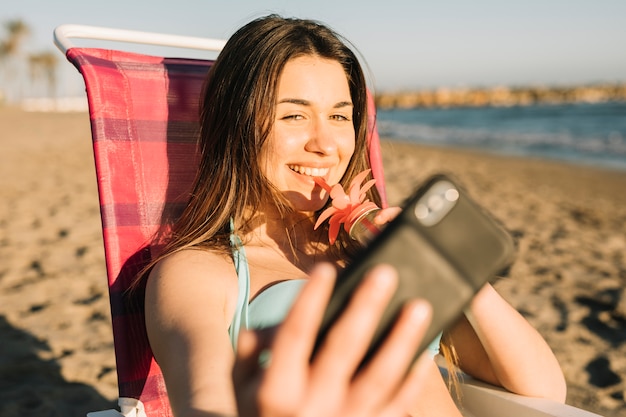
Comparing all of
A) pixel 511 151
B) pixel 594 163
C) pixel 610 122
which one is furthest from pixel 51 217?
pixel 610 122

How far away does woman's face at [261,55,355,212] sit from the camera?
5.24ft

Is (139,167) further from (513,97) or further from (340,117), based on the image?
(513,97)

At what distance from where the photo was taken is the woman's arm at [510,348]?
4.70ft

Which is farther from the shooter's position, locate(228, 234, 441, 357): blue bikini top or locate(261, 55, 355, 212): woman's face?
locate(261, 55, 355, 212): woman's face

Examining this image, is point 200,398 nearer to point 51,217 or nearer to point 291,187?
point 291,187

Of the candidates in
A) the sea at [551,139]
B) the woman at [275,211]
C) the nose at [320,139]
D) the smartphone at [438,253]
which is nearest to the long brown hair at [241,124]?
the woman at [275,211]

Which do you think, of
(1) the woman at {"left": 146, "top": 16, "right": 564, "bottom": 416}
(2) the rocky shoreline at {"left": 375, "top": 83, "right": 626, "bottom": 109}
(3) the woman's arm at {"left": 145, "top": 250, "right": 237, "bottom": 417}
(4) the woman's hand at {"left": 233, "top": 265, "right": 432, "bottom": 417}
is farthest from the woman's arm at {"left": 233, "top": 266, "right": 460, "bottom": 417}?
(2) the rocky shoreline at {"left": 375, "top": 83, "right": 626, "bottom": 109}

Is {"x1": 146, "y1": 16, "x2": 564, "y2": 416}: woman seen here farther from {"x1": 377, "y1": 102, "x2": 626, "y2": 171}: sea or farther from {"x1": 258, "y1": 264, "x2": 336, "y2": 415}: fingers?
{"x1": 377, "y1": 102, "x2": 626, "y2": 171}: sea

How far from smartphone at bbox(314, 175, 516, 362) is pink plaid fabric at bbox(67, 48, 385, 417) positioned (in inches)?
46.6

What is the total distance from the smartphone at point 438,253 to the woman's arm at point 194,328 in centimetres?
41

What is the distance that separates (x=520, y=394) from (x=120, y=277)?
114cm

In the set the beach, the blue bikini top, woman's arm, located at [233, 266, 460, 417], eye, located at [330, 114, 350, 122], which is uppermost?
eye, located at [330, 114, 350, 122]

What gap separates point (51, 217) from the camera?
17.6 feet

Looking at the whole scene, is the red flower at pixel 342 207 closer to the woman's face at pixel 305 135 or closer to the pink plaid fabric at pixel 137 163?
the woman's face at pixel 305 135
